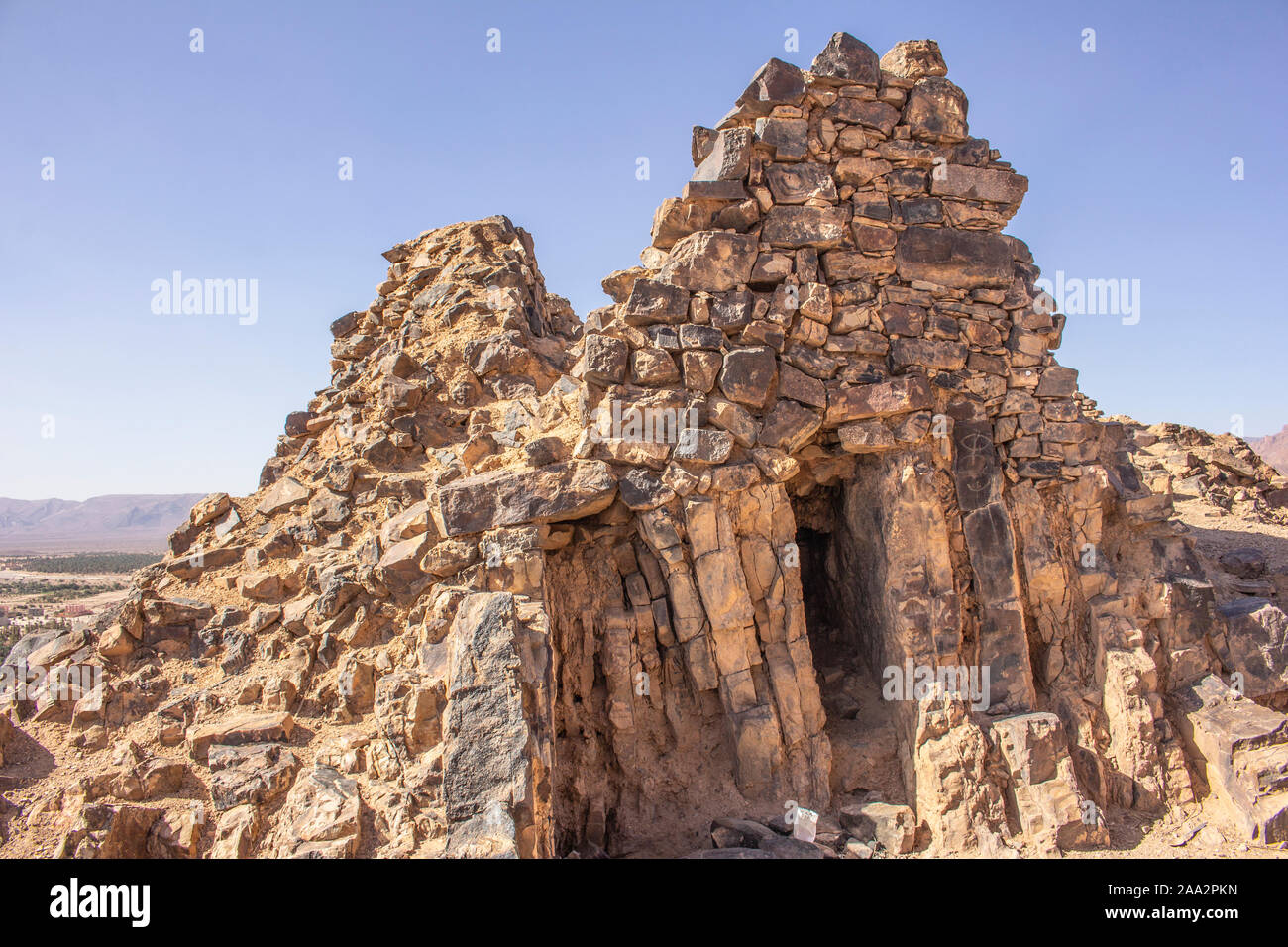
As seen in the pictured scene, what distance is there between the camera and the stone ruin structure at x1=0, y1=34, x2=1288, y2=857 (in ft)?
20.9

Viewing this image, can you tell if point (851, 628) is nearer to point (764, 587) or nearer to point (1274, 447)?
point (764, 587)

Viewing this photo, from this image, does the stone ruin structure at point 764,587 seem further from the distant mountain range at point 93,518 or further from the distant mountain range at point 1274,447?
the distant mountain range at point 93,518

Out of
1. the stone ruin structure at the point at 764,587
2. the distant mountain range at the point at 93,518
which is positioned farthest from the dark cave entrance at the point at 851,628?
the distant mountain range at the point at 93,518

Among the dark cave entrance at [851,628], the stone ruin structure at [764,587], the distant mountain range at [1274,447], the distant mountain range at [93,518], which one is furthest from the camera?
the distant mountain range at [93,518]

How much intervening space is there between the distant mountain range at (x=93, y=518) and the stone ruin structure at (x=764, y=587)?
11800cm

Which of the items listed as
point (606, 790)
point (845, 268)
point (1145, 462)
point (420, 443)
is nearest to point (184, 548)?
point (420, 443)

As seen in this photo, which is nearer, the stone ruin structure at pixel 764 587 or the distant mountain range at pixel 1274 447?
the stone ruin structure at pixel 764 587

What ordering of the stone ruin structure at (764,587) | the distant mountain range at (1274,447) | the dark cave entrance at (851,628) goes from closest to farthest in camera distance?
the stone ruin structure at (764,587) → the dark cave entrance at (851,628) → the distant mountain range at (1274,447)

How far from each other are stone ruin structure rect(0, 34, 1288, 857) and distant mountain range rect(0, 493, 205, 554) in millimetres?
118001

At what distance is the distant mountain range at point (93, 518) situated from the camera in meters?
118

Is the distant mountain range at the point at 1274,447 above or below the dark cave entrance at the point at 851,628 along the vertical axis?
above

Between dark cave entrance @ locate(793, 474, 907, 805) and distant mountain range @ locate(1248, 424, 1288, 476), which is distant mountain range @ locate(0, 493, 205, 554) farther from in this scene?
distant mountain range @ locate(1248, 424, 1288, 476)
